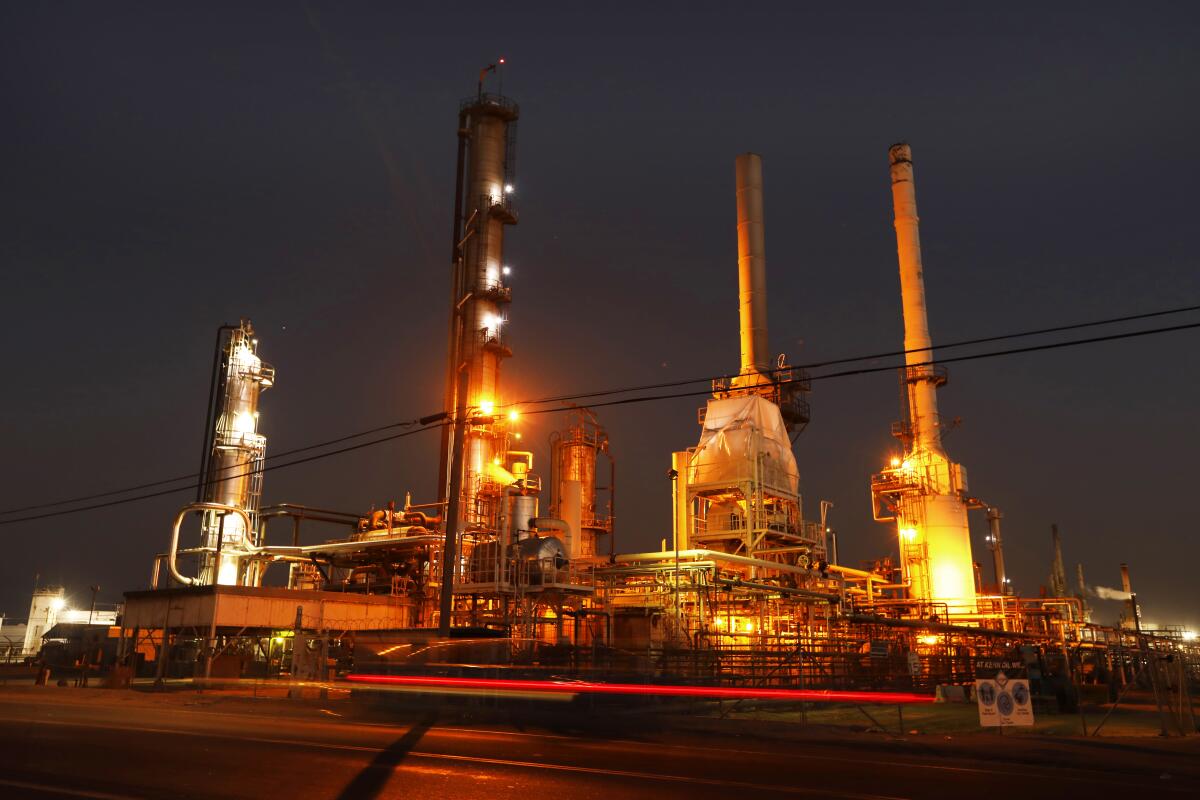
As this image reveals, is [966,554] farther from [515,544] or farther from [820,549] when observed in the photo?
[515,544]

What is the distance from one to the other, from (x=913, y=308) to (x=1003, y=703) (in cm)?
4460

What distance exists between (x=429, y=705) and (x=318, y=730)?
19.1 feet

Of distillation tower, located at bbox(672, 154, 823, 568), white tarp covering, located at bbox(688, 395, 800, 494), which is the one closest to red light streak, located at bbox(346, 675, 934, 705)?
distillation tower, located at bbox(672, 154, 823, 568)

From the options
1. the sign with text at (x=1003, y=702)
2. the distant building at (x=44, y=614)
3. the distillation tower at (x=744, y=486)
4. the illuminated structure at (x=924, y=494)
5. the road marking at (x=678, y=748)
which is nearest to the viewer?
the road marking at (x=678, y=748)

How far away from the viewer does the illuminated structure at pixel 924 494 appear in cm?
5447

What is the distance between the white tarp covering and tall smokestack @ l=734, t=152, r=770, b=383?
5287mm

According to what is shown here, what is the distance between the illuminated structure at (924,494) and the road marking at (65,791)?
4988 centimetres

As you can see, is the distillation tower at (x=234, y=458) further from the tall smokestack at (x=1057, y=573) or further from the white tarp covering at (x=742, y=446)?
the tall smokestack at (x=1057, y=573)

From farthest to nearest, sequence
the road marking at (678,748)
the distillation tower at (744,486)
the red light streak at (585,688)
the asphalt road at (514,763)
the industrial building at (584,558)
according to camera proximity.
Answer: the distillation tower at (744,486) < the industrial building at (584,558) < the red light streak at (585,688) < the road marking at (678,748) < the asphalt road at (514,763)

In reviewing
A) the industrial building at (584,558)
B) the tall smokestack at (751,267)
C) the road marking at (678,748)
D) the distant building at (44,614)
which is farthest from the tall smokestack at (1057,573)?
the distant building at (44,614)

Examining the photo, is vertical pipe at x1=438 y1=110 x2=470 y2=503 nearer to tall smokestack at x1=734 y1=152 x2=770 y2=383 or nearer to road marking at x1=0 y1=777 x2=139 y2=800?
tall smokestack at x1=734 y1=152 x2=770 y2=383

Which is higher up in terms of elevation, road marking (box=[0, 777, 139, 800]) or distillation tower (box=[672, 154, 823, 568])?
distillation tower (box=[672, 154, 823, 568])

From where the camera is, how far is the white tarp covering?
48.2 metres

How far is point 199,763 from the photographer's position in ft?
42.5
